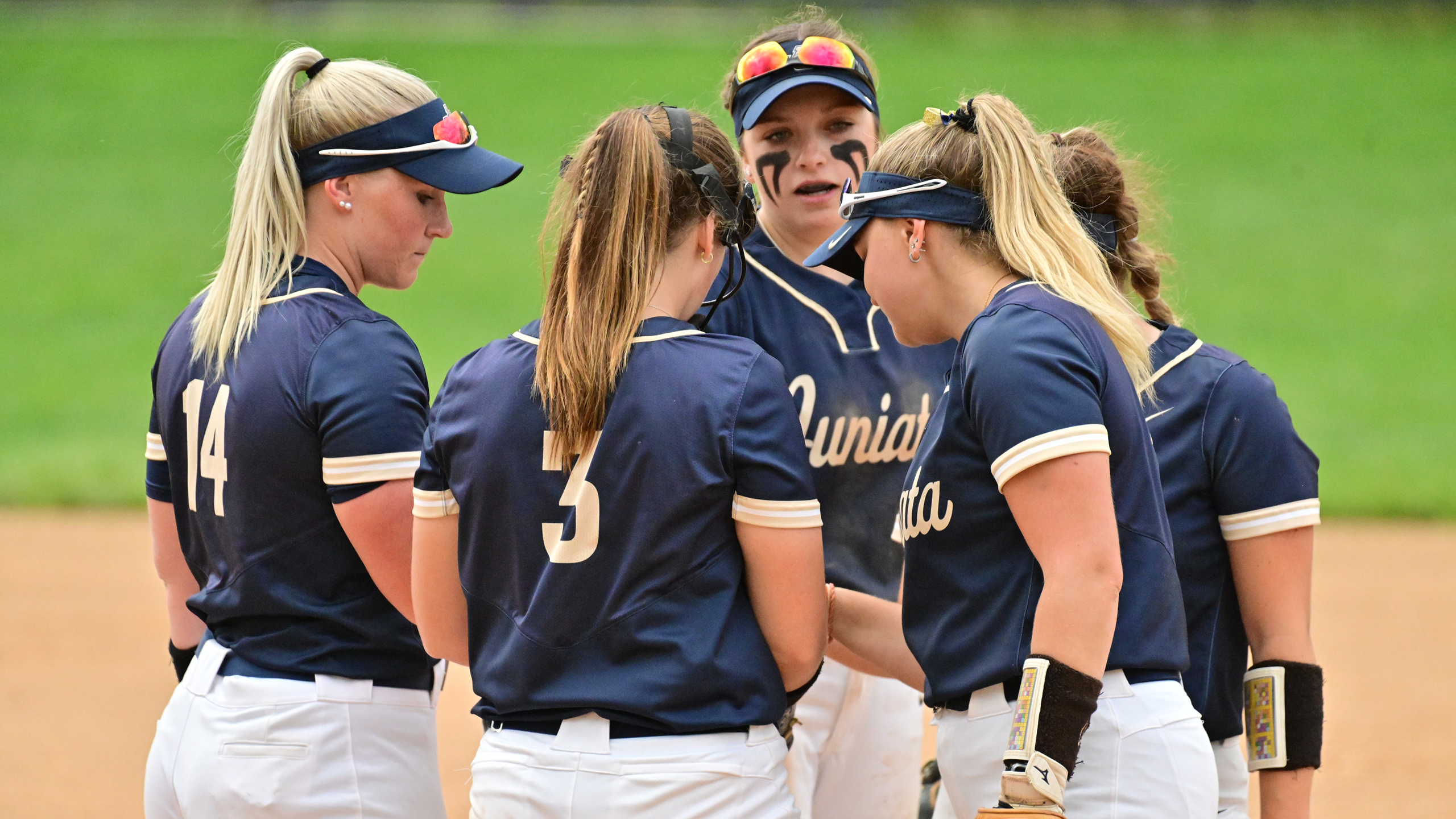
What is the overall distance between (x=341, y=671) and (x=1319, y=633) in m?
6.48

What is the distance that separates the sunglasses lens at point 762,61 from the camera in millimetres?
3064

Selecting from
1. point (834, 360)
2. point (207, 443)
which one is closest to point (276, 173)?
point (207, 443)

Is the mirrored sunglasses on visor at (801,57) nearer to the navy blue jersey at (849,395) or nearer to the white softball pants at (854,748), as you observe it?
the navy blue jersey at (849,395)

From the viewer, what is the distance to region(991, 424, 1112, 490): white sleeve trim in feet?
5.94

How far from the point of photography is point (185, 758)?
2.32 m

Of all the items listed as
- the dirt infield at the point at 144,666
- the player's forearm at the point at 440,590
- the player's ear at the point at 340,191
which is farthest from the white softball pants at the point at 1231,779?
the dirt infield at the point at 144,666

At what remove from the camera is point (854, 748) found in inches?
124

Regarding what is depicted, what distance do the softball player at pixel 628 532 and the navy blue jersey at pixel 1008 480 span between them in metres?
0.20

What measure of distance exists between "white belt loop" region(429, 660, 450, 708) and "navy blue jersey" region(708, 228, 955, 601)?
0.89m

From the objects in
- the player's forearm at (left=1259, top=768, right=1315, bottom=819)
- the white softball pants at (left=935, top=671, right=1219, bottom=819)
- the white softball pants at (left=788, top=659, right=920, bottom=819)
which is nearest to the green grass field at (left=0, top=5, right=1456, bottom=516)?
the white softball pants at (left=788, top=659, right=920, bottom=819)

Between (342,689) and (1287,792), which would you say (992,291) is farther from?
(342,689)

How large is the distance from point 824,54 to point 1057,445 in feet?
5.03

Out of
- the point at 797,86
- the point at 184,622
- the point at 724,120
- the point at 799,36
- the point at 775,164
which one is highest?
the point at 724,120

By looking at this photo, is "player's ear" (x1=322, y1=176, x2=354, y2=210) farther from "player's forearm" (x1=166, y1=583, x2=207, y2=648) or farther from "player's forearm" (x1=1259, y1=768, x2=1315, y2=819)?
"player's forearm" (x1=1259, y1=768, x2=1315, y2=819)
